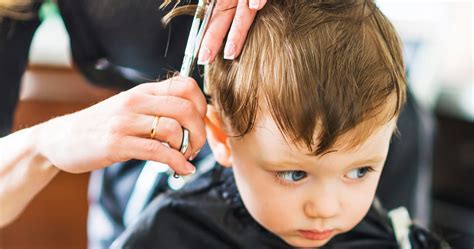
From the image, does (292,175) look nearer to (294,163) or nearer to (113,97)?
(294,163)

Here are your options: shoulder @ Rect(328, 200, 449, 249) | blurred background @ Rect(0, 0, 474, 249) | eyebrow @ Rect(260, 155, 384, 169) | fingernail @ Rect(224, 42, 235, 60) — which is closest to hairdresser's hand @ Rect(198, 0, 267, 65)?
fingernail @ Rect(224, 42, 235, 60)

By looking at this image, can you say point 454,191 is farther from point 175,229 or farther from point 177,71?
point 177,71

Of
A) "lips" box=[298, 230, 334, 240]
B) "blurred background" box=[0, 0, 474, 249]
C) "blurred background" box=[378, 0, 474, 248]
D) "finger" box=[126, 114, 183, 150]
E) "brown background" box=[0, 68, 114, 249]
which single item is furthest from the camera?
"blurred background" box=[378, 0, 474, 248]

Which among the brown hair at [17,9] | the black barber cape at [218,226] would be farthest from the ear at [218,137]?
the brown hair at [17,9]

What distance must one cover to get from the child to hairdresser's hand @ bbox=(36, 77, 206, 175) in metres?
0.07

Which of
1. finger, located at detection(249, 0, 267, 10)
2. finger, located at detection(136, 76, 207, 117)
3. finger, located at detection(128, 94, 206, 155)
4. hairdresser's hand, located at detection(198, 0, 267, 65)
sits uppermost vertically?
finger, located at detection(249, 0, 267, 10)

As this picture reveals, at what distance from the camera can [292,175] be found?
689 mm

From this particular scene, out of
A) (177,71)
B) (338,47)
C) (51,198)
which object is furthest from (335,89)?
(51,198)

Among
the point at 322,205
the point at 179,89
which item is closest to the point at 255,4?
the point at 179,89

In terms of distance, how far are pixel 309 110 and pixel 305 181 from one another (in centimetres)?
9

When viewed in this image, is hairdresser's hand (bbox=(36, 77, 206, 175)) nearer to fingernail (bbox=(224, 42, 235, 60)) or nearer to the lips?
fingernail (bbox=(224, 42, 235, 60))

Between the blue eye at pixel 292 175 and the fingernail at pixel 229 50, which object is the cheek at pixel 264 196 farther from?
the fingernail at pixel 229 50

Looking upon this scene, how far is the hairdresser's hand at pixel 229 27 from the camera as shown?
2.03ft

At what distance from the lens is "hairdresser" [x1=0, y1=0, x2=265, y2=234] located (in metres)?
0.61
